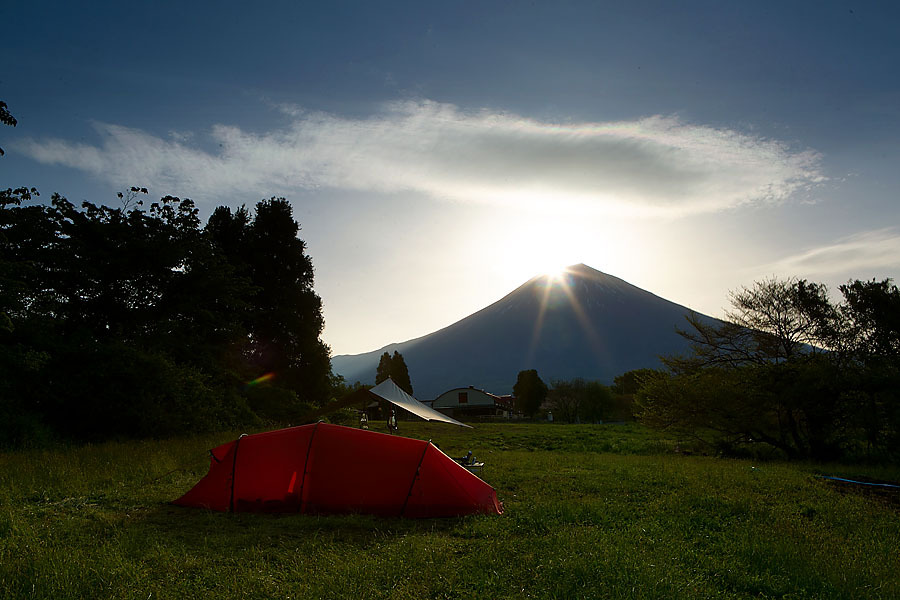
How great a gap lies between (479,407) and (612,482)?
73466mm

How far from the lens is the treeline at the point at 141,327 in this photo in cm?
1606

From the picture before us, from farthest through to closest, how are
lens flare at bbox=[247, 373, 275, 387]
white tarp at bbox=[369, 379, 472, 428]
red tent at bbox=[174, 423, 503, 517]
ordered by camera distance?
lens flare at bbox=[247, 373, 275, 387]
white tarp at bbox=[369, 379, 472, 428]
red tent at bbox=[174, 423, 503, 517]

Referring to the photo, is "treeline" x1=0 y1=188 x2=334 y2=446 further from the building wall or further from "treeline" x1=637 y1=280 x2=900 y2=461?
the building wall

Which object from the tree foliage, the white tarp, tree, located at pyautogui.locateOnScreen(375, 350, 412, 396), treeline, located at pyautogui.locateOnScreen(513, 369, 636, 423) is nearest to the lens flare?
the white tarp

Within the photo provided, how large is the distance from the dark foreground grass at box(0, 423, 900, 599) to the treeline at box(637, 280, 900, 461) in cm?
854

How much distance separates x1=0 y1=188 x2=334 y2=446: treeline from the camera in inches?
632

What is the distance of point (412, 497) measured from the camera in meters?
8.09

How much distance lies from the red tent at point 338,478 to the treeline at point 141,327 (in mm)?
8901

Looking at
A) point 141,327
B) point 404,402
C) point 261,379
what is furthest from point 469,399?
point 141,327

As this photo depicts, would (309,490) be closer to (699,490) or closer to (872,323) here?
(699,490)

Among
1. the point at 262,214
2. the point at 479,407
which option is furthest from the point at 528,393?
the point at 262,214

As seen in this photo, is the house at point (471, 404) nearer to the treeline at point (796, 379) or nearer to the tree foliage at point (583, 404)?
the tree foliage at point (583, 404)

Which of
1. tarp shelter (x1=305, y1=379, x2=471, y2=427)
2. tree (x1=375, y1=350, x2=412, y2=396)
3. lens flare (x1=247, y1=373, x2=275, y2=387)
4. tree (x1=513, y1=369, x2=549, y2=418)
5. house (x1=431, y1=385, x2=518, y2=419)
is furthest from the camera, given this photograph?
house (x1=431, y1=385, x2=518, y2=419)

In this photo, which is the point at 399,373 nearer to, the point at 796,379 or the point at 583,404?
the point at 583,404
